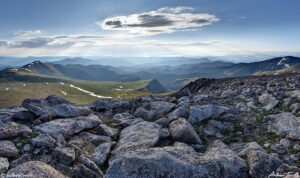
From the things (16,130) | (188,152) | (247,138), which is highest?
(16,130)

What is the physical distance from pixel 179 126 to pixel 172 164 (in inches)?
231

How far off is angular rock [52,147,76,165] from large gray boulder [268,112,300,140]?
1730 centimetres

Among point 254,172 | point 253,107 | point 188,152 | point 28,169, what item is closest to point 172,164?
point 188,152

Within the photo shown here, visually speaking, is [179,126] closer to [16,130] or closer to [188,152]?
[188,152]

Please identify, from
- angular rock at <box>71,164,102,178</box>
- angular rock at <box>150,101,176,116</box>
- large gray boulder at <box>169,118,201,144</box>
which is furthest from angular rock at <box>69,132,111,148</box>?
angular rock at <box>150,101,176,116</box>

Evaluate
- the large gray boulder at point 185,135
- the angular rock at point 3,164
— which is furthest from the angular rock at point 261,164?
the angular rock at point 3,164

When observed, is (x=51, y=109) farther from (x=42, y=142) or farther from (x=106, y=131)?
(x=106, y=131)

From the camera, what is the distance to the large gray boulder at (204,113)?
17875mm

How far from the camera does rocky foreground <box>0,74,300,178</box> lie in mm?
8773

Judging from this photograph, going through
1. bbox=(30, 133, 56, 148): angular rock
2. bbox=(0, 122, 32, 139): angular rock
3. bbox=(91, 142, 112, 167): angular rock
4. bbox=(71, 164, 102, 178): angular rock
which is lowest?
bbox=(91, 142, 112, 167): angular rock

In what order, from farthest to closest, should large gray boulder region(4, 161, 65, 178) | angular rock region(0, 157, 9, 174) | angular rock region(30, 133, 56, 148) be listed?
angular rock region(30, 133, 56, 148) → angular rock region(0, 157, 9, 174) → large gray boulder region(4, 161, 65, 178)

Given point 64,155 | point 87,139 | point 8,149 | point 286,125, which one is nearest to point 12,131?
point 8,149

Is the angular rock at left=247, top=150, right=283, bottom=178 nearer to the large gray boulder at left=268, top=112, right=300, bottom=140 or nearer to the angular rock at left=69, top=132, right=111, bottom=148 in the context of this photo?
the large gray boulder at left=268, top=112, right=300, bottom=140

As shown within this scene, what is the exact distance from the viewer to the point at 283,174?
27.7 ft
